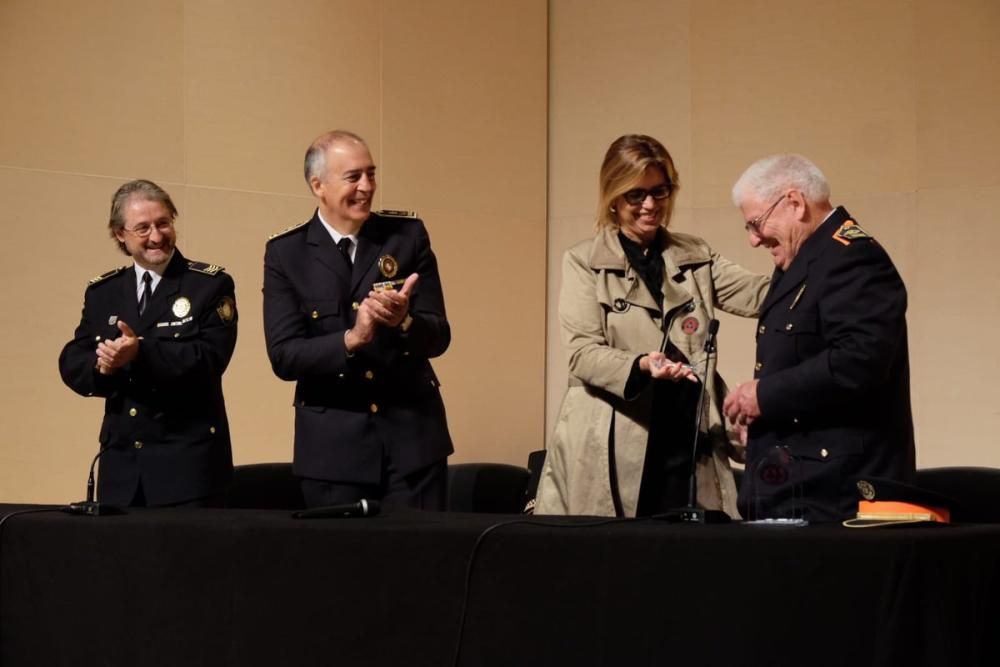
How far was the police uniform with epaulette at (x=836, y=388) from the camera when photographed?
2.77 m

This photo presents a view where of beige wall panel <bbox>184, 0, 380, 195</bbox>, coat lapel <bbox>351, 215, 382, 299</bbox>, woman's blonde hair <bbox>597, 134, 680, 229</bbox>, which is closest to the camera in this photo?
coat lapel <bbox>351, 215, 382, 299</bbox>

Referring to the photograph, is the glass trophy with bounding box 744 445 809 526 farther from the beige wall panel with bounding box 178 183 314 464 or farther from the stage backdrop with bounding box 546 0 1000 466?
the beige wall panel with bounding box 178 183 314 464

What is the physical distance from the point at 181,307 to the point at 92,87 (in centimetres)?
182

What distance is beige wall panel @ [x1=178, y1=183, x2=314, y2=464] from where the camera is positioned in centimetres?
542

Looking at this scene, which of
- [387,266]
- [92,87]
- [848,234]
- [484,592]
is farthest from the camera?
[92,87]

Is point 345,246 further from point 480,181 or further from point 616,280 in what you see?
point 480,181

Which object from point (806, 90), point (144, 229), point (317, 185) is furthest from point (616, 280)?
point (806, 90)

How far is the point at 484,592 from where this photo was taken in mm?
2449

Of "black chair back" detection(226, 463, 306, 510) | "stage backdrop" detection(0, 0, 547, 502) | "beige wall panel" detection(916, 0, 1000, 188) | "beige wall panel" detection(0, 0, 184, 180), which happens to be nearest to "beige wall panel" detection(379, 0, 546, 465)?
"stage backdrop" detection(0, 0, 547, 502)

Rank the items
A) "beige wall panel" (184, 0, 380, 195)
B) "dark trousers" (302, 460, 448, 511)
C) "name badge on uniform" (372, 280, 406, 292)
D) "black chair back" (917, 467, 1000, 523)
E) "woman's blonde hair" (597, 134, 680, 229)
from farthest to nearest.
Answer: "beige wall panel" (184, 0, 380, 195) → "black chair back" (917, 467, 1000, 523) → "woman's blonde hair" (597, 134, 680, 229) → "dark trousers" (302, 460, 448, 511) → "name badge on uniform" (372, 280, 406, 292)

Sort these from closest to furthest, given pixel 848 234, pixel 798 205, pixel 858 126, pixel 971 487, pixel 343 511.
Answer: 1. pixel 343 511
2. pixel 848 234
3. pixel 798 205
4. pixel 971 487
5. pixel 858 126

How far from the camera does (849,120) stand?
18.9ft

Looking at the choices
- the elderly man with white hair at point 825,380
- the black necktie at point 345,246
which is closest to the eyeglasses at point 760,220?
the elderly man with white hair at point 825,380

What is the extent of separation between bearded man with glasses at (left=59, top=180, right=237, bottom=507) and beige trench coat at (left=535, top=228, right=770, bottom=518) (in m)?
0.95
